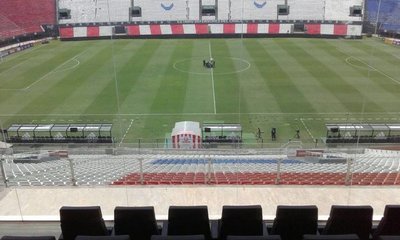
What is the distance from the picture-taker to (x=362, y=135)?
51.6 ft

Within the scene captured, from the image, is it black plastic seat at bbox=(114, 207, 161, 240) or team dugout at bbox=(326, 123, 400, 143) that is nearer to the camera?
black plastic seat at bbox=(114, 207, 161, 240)

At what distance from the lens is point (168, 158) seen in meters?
10.7

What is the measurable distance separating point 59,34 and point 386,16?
28.5 m

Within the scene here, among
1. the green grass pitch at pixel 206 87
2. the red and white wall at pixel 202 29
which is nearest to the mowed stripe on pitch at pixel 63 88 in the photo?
the green grass pitch at pixel 206 87

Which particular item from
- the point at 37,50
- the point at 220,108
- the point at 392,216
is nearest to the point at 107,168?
the point at 392,216

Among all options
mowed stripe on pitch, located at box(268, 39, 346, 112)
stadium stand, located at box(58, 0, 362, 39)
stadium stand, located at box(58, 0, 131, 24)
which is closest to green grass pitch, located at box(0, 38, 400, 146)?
mowed stripe on pitch, located at box(268, 39, 346, 112)

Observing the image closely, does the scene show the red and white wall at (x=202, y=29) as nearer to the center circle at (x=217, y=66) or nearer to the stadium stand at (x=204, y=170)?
the center circle at (x=217, y=66)

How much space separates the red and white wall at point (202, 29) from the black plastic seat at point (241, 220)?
116ft

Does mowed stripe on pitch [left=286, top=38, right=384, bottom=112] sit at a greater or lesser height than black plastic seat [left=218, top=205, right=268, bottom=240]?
lesser

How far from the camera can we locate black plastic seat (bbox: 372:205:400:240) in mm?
3124

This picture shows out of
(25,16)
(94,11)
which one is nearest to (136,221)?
(94,11)

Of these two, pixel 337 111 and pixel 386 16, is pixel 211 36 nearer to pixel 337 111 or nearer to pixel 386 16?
pixel 386 16

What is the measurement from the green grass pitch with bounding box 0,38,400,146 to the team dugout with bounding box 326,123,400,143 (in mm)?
812

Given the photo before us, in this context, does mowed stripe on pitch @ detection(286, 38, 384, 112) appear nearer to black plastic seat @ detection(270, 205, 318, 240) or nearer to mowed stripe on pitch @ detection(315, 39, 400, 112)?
mowed stripe on pitch @ detection(315, 39, 400, 112)
